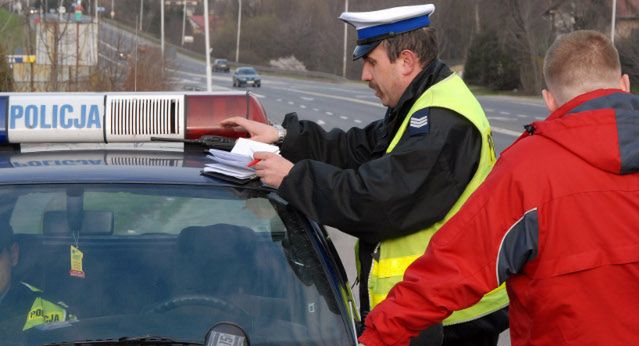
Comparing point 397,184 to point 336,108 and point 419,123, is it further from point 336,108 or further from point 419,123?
point 336,108

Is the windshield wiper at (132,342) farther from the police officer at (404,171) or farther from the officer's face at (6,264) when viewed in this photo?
the police officer at (404,171)

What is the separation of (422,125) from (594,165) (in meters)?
0.77

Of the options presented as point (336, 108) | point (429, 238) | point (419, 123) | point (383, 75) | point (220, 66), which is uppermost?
point (383, 75)

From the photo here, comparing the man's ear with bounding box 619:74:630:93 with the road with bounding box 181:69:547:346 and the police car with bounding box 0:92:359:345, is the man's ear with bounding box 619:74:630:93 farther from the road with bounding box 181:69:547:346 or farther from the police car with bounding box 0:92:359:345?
the road with bounding box 181:69:547:346

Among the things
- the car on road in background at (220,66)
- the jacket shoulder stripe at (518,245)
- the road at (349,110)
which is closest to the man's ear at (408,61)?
the jacket shoulder stripe at (518,245)

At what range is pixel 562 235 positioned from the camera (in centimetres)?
252

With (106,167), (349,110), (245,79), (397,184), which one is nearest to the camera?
(397,184)

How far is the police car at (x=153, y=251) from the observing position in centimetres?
297

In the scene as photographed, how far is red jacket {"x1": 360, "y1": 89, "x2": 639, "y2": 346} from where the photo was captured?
250cm

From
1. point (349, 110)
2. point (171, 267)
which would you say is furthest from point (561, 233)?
point (349, 110)

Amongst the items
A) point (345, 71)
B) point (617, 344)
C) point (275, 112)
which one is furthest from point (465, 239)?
point (345, 71)

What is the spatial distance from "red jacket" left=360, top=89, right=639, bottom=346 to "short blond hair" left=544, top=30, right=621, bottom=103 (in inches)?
1.8

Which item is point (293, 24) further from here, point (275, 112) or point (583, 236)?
point (583, 236)

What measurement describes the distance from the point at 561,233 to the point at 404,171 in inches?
26.5
